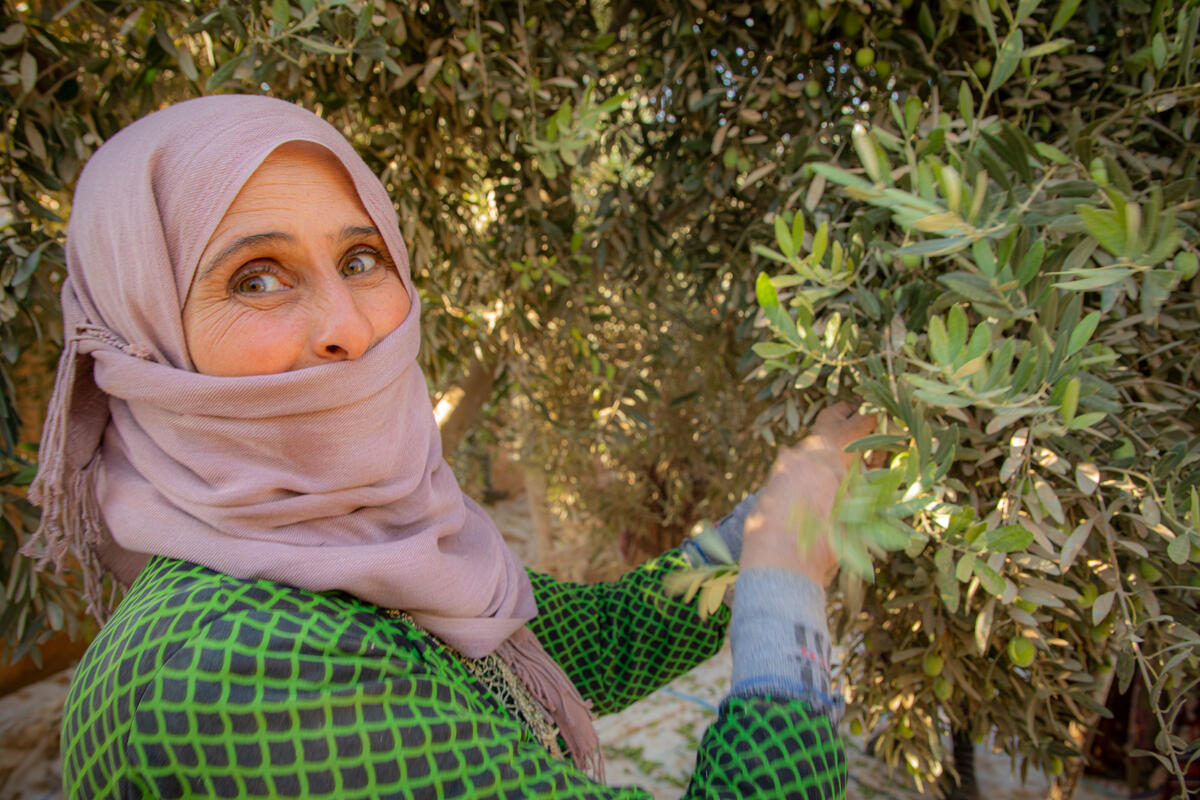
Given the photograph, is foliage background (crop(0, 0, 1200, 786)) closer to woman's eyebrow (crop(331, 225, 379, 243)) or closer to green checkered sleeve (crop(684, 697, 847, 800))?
green checkered sleeve (crop(684, 697, 847, 800))

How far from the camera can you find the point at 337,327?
3.00ft

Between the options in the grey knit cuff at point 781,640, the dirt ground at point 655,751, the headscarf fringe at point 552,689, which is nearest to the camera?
the grey knit cuff at point 781,640

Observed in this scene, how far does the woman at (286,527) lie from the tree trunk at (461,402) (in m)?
1.53

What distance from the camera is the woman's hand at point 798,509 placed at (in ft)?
3.00

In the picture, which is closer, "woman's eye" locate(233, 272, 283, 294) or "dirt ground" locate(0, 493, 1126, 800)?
"woman's eye" locate(233, 272, 283, 294)

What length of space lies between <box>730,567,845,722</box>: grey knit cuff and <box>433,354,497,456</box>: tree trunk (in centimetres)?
186

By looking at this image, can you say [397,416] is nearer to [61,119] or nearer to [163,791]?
[163,791]

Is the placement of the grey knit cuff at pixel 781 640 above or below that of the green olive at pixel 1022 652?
above

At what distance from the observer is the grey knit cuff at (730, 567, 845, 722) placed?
843 mm

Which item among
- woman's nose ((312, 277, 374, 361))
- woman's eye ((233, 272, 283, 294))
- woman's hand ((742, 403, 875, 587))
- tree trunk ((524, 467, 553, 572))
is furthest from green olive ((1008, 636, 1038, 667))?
tree trunk ((524, 467, 553, 572))

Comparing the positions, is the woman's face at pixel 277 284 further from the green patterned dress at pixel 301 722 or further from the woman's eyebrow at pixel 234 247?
the green patterned dress at pixel 301 722

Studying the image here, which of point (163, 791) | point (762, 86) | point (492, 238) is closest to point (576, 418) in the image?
point (492, 238)

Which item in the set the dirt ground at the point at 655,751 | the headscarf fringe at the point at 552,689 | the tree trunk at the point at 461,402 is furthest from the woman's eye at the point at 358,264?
the dirt ground at the point at 655,751

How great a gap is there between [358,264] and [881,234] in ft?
2.99
